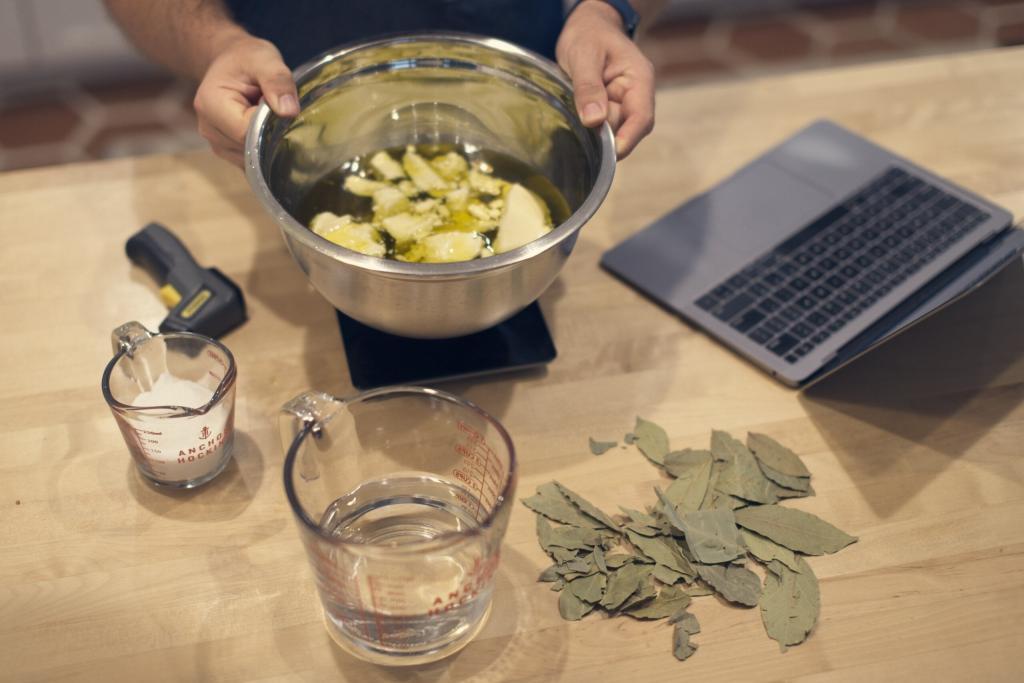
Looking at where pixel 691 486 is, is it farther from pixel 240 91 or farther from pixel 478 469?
pixel 240 91

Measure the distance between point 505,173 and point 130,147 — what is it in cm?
174

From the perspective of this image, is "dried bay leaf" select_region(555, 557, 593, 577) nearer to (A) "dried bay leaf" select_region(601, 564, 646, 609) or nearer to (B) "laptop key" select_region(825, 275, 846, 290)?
(A) "dried bay leaf" select_region(601, 564, 646, 609)

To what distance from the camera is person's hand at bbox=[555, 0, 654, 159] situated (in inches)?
40.8

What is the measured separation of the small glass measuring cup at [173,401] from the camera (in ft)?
3.01

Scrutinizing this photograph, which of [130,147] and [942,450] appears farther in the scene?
[130,147]

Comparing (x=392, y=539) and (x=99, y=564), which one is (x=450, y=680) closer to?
(x=392, y=539)

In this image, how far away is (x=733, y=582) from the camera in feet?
2.97

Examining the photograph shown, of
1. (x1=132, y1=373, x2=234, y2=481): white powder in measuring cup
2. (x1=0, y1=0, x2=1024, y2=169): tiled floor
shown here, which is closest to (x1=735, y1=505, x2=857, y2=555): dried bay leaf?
A: (x1=132, y1=373, x2=234, y2=481): white powder in measuring cup

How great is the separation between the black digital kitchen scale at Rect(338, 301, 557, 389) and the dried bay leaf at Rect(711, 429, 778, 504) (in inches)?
7.4

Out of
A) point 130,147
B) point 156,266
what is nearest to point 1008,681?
point 156,266

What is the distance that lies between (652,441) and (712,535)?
125mm

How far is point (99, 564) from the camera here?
915mm

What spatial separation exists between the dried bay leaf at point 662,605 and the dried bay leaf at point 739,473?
122mm

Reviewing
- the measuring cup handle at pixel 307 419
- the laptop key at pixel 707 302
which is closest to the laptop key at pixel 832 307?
the laptop key at pixel 707 302
